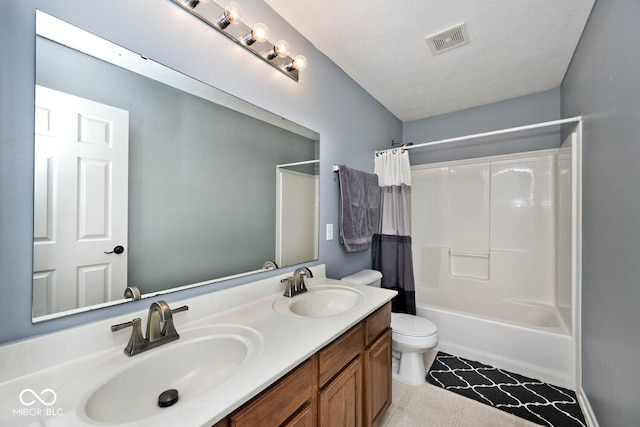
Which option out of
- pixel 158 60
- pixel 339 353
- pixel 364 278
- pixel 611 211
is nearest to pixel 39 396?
pixel 339 353

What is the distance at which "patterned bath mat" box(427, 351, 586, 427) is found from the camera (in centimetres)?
158

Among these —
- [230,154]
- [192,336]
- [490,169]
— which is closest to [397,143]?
[490,169]

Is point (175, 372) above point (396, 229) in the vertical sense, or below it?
below

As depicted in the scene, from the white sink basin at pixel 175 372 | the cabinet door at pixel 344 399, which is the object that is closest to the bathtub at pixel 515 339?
the cabinet door at pixel 344 399

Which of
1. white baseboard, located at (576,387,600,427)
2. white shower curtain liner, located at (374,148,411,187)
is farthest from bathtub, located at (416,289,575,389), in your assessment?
white shower curtain liner, located at (374,148,411,187)

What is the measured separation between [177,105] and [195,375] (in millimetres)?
1067

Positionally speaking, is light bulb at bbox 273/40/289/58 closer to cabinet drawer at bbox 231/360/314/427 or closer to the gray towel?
the gray towel

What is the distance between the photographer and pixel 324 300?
4.99ft

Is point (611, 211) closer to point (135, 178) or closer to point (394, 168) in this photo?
point (394, 168)

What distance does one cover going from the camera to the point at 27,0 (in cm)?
73

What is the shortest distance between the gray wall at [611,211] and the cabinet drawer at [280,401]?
131 cm

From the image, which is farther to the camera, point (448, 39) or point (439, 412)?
point (448, 39)

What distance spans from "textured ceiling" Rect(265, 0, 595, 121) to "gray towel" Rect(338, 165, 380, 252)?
858mm

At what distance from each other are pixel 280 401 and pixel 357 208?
1522 millimetres
